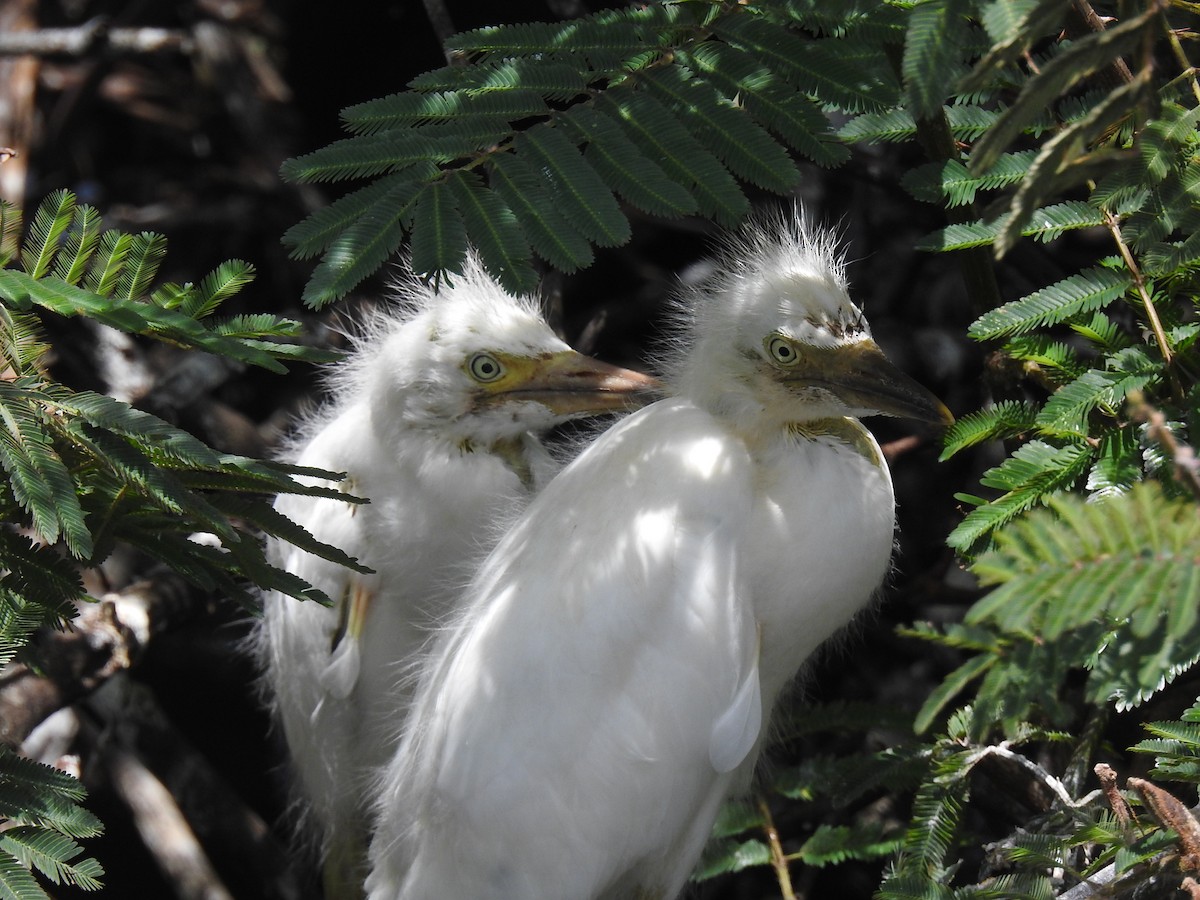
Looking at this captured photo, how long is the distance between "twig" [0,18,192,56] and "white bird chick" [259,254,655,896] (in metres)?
1.62

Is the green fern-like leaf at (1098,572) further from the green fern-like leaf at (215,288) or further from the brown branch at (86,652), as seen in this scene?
the brown branch at (86,652)

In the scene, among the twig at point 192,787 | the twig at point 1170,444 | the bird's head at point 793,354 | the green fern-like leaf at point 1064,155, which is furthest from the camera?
the twig at point 192,787

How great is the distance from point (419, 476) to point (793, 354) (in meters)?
0.85

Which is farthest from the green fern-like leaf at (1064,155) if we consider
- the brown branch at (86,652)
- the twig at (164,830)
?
the twig at (164,830)

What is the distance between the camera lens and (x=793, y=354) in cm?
208

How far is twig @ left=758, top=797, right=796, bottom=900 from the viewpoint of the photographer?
2.33 metres

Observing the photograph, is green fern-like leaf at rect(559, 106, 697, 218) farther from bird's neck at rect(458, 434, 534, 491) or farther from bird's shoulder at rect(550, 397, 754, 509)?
bird's neck at rect(458, 434, 534, 491)

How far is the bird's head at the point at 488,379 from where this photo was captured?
250 cm

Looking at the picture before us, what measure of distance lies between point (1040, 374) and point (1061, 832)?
75 cm

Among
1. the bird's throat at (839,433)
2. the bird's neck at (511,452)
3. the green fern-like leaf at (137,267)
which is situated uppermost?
the green fern-like leaf at (137,267)

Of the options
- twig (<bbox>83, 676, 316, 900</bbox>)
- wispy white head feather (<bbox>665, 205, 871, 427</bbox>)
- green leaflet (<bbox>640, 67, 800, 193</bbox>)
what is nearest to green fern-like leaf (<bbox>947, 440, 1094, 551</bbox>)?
wispy white head feather (<bbox>665, 205, 871, 427</bbox>)

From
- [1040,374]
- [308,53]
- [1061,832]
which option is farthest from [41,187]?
[1061,832]

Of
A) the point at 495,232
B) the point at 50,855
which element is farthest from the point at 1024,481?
the point at 50,855

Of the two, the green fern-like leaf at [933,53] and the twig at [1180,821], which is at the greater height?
the green fern-like leaf at [933,53]
